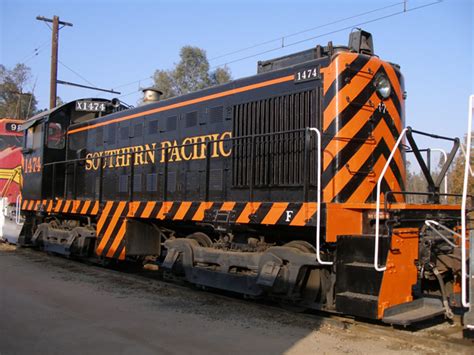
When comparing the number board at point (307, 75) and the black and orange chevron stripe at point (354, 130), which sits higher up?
the number board at point (307, 75)

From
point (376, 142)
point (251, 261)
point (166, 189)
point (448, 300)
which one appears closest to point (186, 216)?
point (166, 189)

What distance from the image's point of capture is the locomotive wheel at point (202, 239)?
7.44 meters

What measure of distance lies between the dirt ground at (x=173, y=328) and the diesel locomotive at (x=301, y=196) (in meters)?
0.28

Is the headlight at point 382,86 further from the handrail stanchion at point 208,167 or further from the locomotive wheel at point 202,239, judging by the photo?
the locomotive wheel at point 202,239

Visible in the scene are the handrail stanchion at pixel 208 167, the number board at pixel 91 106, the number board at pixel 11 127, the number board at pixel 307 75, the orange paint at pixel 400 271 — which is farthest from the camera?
the number board at pixel 11 127

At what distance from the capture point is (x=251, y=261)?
6309 millimetres

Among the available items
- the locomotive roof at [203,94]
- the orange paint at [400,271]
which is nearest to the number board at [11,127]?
the locomotive roof at [203,94]

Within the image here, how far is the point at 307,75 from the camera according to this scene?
20.3ft

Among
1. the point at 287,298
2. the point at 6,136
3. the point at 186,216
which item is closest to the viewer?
the point at 287,298

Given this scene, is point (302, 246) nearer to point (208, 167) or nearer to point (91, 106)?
point (208, 167)

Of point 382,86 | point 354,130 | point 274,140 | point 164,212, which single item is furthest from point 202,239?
point 382,86

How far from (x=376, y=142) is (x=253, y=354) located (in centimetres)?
333

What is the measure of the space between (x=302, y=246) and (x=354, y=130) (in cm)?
166

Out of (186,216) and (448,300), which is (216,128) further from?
(448,300)
